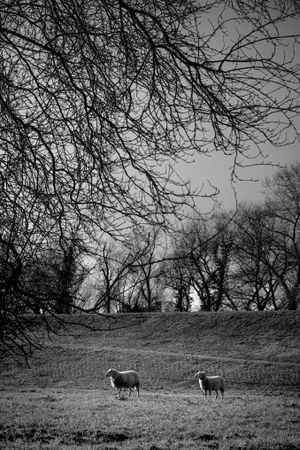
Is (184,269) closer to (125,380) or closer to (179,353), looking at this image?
(125,380)

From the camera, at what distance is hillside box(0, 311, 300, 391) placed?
20.9m

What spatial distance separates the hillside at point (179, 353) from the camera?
2094 cm

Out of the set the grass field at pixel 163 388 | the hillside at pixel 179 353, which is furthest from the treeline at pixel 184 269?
the hillside at pixel 179 353

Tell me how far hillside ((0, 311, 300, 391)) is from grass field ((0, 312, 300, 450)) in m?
0.05

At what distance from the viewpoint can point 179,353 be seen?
25.3 meters

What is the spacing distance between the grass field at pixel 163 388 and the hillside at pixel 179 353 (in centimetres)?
5

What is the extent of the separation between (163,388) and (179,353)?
5400 millimetres

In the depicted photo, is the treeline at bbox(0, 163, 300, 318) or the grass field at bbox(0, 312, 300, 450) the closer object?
the treeline at bbox(0, 163, 300, 318)

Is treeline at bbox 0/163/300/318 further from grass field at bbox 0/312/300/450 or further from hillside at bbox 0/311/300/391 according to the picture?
hillside at bbox 0/311/300/391

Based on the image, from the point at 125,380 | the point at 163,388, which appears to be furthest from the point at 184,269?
the point at 163,388

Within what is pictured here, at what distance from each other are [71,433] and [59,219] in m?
6.25

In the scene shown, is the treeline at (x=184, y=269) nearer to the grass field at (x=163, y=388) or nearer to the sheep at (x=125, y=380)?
the grass field at (x=163, y=388)

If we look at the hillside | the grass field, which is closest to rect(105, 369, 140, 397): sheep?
the grass field

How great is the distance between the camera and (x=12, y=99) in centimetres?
420
